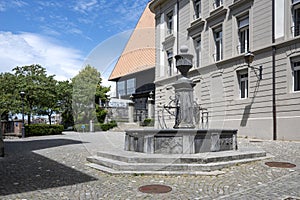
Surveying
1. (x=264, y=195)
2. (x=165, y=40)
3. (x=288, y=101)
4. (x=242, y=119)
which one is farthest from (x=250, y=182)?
(x=165, y=40)

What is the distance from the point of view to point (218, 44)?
21.0m

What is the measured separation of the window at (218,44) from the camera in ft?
67.3

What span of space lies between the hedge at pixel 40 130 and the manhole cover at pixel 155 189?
82.0ft

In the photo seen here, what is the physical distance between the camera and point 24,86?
34.4 m

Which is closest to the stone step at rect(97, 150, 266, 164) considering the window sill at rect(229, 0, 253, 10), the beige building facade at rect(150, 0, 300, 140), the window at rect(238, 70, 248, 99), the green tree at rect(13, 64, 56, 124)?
the beige building facade at rect(150, 0, 300, 140)

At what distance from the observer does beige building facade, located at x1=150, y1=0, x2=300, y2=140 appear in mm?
15164

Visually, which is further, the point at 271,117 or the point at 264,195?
the point at 271,117

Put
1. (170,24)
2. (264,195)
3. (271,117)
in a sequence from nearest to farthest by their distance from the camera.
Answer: (264,195), (271,117), (170,24)

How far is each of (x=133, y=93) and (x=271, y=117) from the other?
61.5ft

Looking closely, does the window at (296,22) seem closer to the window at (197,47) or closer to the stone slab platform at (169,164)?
the window at (197,47)

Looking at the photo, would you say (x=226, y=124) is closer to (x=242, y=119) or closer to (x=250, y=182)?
(x=242, y=119)

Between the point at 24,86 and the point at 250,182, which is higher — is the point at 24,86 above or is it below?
above

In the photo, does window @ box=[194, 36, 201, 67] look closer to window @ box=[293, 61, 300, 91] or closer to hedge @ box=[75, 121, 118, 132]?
window @ box=[293, 61, 300, 91]

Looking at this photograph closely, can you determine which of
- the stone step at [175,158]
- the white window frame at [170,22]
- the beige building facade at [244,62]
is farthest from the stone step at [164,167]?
the white window frame at [170,22]
